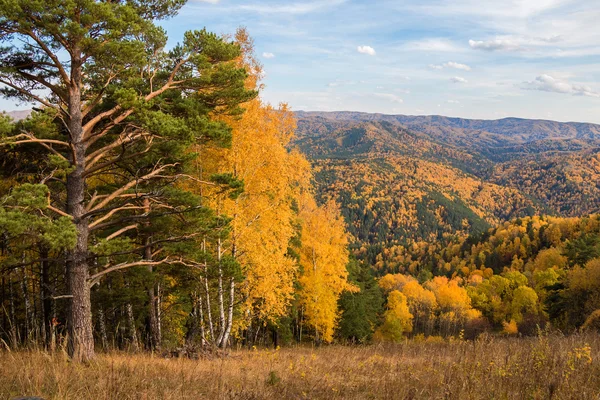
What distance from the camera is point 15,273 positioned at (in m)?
17.0

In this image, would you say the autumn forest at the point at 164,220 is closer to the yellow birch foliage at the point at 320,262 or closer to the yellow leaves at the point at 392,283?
the yellow birch foliage at the point at 320,262

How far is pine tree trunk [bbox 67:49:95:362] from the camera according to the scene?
856cm

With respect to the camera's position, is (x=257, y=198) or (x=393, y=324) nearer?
(x=257, y=198)

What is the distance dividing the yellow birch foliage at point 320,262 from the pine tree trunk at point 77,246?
15.2 m

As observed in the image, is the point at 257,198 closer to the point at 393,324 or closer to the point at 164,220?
the point at 164,220

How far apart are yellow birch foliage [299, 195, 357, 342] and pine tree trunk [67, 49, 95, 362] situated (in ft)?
49.7

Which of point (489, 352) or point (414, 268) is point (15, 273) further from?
point (414, 268)

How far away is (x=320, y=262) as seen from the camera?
953 inches

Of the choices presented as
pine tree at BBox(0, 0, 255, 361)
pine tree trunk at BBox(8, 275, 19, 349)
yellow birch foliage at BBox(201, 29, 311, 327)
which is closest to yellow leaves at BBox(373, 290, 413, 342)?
yellow birch foliage at BBox(201, 29, 311, 327)

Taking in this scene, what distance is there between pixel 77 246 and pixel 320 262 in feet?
55.4

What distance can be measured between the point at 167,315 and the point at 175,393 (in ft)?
47.0

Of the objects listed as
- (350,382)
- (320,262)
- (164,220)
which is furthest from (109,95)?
(320,262)

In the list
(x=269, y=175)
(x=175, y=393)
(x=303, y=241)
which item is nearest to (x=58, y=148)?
(x=269, y=175)

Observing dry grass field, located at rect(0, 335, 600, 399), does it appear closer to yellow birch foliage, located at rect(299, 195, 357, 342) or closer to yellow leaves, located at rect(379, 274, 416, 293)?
yellow birch foliage, located at rect(299, 195, 357, 342)
